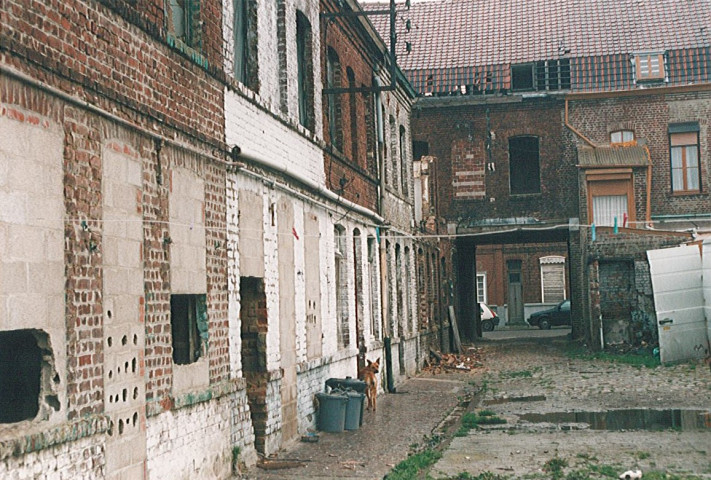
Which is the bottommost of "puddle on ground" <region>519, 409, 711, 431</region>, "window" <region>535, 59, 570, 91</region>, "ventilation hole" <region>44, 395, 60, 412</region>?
"puddle on ground" <region>519, 409, 711, 431</region>

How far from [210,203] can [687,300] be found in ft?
61.9

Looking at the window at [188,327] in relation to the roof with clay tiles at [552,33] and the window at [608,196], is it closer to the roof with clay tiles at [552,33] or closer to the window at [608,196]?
the window at [608,196]

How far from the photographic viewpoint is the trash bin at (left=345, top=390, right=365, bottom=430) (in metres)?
15.2

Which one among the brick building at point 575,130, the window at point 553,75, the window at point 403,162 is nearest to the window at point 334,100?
the window at point 403,162

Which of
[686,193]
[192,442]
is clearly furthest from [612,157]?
[192,442]

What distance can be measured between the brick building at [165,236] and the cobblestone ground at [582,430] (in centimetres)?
277

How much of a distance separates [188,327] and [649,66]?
98.6 feet

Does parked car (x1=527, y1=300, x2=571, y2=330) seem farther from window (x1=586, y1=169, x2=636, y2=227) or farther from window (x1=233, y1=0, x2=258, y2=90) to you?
window (x1=233, y1=0, x2=258, y2=90)

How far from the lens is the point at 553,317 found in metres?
51.1

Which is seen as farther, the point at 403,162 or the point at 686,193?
the point at 686,193

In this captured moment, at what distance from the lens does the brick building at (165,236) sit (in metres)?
6.92

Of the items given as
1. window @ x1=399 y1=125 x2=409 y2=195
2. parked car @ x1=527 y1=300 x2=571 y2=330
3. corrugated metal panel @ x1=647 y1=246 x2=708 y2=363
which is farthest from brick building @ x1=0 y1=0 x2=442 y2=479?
parked car @ x1=527 y1=300 x2=571 y2=330

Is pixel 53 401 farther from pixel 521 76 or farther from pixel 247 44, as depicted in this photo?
pixel 521 76

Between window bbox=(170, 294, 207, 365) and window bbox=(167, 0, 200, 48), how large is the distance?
9.35ft
